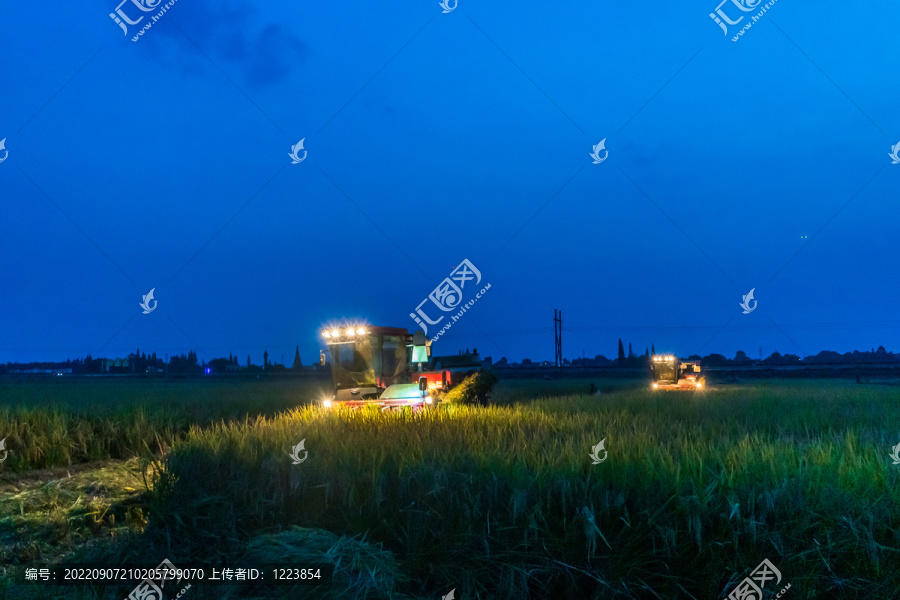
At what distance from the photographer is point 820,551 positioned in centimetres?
479

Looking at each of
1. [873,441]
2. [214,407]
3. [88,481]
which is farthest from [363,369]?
[873,441]

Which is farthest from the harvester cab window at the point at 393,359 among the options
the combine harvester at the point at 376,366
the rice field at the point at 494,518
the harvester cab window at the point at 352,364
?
the rice field at the point at 494,518

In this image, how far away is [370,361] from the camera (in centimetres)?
1590

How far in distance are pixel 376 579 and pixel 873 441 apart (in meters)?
7.77

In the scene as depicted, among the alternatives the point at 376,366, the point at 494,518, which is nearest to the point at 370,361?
the point at 376,366

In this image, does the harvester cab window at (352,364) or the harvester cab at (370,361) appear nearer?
the harvester cab at (370,361)

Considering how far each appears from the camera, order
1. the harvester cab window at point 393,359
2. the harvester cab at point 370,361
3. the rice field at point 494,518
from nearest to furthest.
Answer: the rice field at point 494,518 → the harvester cab at point 370,361 → the harvester cab window at point 393,359

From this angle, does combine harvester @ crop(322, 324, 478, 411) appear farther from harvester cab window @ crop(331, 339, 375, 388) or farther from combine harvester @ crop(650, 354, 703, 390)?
combine harvester @ crop(650, 354, 703, 390)

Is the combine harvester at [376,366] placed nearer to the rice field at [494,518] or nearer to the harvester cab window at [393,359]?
the harvester cab window at [393,359]

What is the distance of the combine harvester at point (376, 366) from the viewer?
14.8 meters

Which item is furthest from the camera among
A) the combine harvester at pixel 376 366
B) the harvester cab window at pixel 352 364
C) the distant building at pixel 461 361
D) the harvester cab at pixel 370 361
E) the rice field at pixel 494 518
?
the distant building at pixel 461 361

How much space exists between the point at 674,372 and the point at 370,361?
25968 millimetres

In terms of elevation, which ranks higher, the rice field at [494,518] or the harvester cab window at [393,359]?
the harvester cab window at [393,359]

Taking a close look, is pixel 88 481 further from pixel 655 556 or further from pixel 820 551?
pixel 820 551
